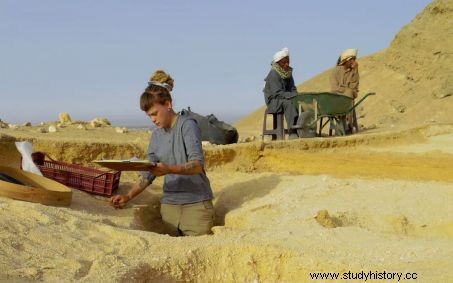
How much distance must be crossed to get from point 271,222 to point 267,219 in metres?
0.20

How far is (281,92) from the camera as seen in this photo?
934 centimetres

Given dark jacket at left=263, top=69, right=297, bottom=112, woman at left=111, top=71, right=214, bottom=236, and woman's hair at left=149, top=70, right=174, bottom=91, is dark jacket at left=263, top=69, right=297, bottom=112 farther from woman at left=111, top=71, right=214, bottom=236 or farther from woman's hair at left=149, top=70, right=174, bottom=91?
woman at left=111, top=71, right=214, bottom=236

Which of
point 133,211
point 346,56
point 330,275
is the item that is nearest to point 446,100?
point 346,56

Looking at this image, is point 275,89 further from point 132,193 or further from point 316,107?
point 132,193

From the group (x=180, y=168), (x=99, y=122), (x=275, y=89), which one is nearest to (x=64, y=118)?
(x=99, y=122)

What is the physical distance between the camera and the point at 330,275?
11.1 feet

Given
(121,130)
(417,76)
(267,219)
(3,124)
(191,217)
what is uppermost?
(417,76)

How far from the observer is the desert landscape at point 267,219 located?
11.1 feet

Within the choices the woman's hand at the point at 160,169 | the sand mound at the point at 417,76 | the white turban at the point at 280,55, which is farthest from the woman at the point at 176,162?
the sand mound at the point at 417,76

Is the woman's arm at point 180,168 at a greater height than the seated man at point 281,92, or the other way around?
the seated man at point 281,92

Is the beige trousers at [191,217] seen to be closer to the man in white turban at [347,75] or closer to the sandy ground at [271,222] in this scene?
the sandy ground at [271,222]

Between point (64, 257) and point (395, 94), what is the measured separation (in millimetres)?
16212

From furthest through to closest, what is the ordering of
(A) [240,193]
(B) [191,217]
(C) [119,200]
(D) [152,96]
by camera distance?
(A) [240,193], (C) [119,200], (B) [191,217], (D) [152,96]

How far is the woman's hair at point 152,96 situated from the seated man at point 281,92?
4730 millimetres
